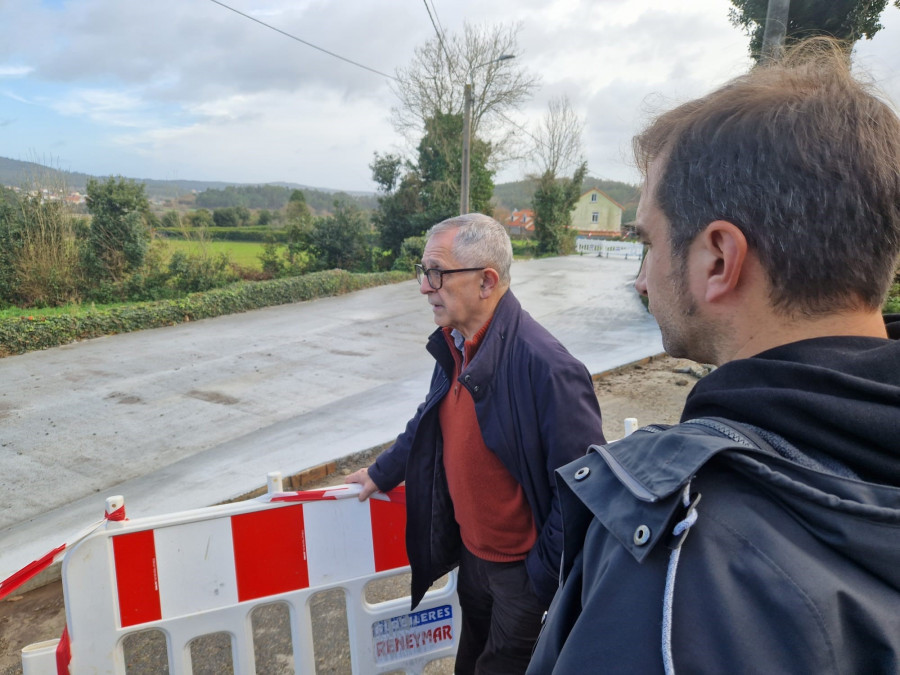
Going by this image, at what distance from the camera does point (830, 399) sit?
0.75 meters

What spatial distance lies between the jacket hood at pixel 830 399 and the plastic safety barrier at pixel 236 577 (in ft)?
6.07

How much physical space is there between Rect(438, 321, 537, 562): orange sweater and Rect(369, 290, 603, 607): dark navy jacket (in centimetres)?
7

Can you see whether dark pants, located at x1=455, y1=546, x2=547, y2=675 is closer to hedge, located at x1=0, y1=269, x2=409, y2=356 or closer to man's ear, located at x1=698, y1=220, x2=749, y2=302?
man's ear, located at x1=698, y1=220, x2=749, y2=302

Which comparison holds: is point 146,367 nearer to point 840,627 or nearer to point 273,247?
point 840,627

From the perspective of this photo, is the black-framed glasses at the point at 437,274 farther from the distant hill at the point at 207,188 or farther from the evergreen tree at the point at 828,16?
the evergreen tree at the point at 828,16

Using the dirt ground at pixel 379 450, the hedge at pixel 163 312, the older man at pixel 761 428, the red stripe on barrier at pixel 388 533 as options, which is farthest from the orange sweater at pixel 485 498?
the hedge at pixel 163 312

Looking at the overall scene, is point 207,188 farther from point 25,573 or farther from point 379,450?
point 25,573

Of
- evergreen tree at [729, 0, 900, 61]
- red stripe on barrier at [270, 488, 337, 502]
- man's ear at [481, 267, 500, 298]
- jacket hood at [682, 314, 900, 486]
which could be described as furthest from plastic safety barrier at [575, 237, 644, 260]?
jacket hood at [682, 314, 900, 486]

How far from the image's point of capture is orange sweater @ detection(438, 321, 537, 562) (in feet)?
7.18

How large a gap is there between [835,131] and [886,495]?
0.53 metres

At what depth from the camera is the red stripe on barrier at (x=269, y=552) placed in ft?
7.19

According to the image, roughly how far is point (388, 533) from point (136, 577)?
962 millimetres

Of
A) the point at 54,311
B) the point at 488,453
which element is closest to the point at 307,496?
the point at 488,453

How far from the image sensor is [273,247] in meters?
22.3
